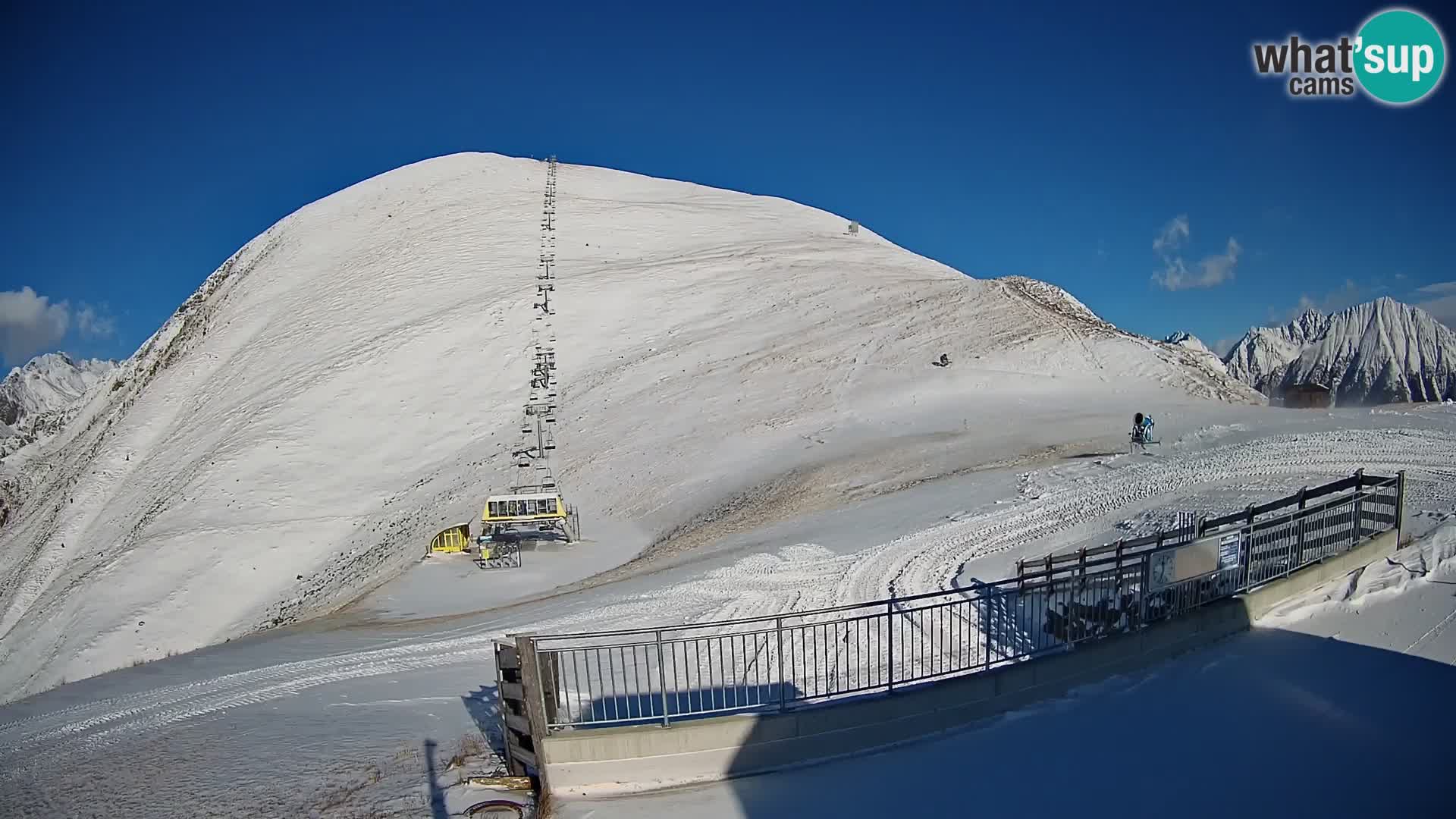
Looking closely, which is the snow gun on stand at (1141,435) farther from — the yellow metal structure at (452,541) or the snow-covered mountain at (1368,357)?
the snow-covered mountain at (1368,357)

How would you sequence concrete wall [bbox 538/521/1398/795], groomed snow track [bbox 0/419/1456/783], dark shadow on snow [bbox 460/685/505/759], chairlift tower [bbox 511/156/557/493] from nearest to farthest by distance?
concrete wall [bbox 538/521/1398/795] → dark shadow on snow [bbox 460/685/505/759] → groomed snow track [bbox 0/419/1456/783] → chairlift tower [bbox 511/156/557/493]

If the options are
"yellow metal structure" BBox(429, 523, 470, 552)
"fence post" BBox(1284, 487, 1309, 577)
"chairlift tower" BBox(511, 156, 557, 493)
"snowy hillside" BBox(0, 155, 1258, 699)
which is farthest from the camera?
"chairlift tower" BBox(511, 156, 557, 493)

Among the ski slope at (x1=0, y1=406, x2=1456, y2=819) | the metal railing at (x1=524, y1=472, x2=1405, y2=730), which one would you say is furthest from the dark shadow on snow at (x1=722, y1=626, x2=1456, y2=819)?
the metal railing at (x1=524, y1=472, x2=1405, y2=730)

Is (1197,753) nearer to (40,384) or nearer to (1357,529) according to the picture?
(1357,529)

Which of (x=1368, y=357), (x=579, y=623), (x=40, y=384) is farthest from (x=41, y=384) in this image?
(x=1368, y=357)

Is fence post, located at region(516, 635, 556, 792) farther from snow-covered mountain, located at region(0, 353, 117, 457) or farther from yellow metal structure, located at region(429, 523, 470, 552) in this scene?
snow-covered mountain, located at region(0, 353, 117, 457)

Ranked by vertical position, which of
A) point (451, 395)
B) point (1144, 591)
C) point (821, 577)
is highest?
point (451, 395)
